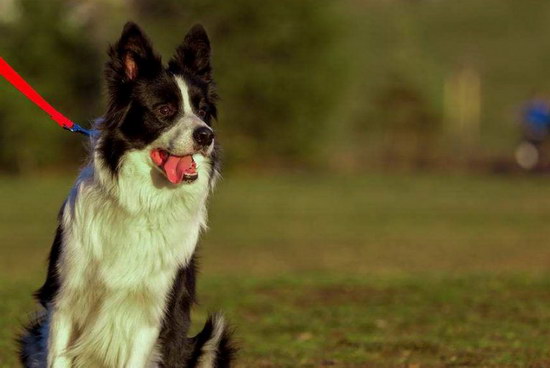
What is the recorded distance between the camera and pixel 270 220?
25281 millimetres

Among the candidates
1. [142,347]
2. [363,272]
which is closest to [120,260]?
[142,347]

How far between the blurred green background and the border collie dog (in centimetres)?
49

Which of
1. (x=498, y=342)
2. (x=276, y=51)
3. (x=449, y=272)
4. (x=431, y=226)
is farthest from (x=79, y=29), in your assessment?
(x=498, y=342)

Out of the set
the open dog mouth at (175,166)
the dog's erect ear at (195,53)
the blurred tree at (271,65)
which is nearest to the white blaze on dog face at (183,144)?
the open dog mouth at (175,166)

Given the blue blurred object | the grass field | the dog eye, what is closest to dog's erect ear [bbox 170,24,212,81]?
the dog eye

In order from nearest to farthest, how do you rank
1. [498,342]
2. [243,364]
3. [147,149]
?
[147,149]
[243,364]
[498,342]

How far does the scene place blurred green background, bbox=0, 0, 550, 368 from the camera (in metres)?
11.4

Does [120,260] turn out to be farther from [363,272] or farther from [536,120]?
[536,120]

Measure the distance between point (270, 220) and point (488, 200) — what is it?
790cm

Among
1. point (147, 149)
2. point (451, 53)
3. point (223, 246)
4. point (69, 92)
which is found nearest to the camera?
point (147, 149)

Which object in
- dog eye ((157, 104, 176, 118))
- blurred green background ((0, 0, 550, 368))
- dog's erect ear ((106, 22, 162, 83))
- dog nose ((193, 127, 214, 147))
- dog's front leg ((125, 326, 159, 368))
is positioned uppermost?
blurred green background ((0, 0, 550, 368))

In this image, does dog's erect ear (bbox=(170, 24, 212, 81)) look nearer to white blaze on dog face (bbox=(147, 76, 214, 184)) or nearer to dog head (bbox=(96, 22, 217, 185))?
dog head (bbox=(96, 22, 217, 185))

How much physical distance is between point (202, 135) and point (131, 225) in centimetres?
73

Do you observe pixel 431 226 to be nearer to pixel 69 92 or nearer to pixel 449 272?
pixel 449 272
